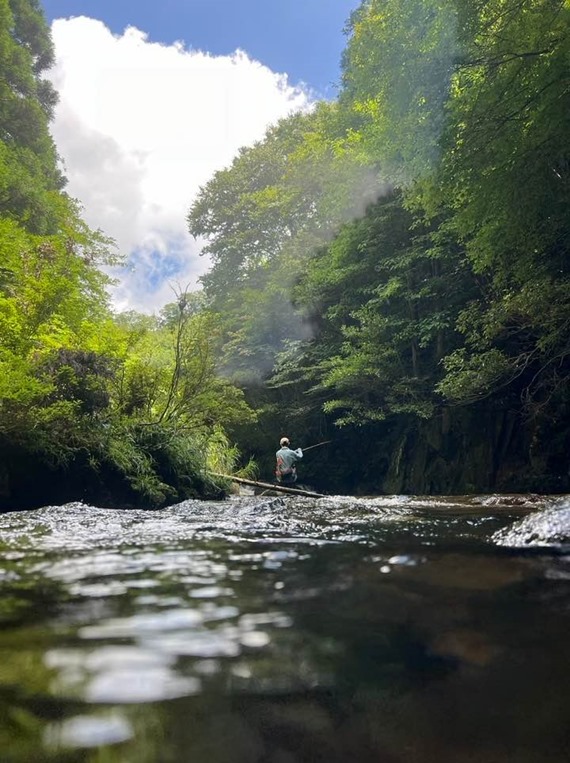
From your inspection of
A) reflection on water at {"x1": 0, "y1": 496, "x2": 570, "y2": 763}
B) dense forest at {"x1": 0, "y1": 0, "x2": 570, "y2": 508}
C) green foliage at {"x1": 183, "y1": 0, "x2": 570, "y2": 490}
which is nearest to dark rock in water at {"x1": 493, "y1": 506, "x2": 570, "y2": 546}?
reflection on water at {"x1": 0, "y1": 496, "x2": 570, "y2": 763}

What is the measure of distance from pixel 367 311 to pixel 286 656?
13742 millimetres

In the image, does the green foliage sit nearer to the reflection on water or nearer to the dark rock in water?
the dark rock in water

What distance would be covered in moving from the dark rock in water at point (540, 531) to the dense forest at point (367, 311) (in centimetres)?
485

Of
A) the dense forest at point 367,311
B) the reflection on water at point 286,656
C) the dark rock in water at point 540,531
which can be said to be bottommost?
the reflection on water at point 286,656

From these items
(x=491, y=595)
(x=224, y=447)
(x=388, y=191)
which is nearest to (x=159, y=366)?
(x=224, y=447)

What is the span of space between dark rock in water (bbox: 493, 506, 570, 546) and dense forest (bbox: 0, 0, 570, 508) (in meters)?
4.85

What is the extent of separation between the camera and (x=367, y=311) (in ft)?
48.0

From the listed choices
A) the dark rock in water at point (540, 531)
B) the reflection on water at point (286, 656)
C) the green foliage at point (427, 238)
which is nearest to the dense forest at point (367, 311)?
the green foliage at point (427, 238)

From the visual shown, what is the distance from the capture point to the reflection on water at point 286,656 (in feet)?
3.16

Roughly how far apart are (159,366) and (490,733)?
8456 millimetres

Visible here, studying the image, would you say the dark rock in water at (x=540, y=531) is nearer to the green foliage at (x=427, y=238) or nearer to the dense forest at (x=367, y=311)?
the dense forest at (x=367, y=311)

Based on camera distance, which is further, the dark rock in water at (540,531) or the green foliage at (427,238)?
the green foliage at (427,238)

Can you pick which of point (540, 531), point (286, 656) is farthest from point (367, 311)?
point (286, 656)

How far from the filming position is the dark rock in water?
123 inches
